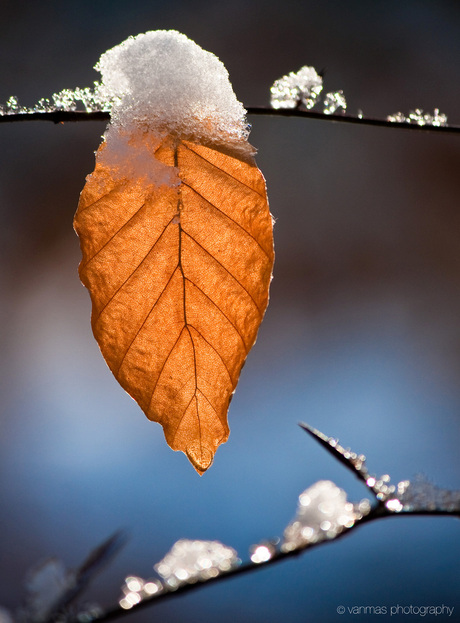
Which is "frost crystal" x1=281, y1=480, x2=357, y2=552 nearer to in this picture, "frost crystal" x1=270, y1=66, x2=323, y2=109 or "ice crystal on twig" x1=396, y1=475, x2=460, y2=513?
"ice crystal on twig" x1=396, y1=475, x2=460, y2=513

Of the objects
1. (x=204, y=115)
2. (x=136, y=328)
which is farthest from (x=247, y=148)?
(x=136, y=328)

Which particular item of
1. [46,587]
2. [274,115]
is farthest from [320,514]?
[274,115]

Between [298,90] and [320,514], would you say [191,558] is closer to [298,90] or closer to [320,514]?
[320,514]

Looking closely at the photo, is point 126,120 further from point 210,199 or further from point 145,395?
point 145,395

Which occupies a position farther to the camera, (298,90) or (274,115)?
(298,90)

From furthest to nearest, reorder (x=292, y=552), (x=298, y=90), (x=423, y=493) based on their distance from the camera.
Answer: (x=298, y=90) < (x=423, y=493) < (x=292, y=552)

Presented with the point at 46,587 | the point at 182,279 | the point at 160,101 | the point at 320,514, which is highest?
the point at 160,101
